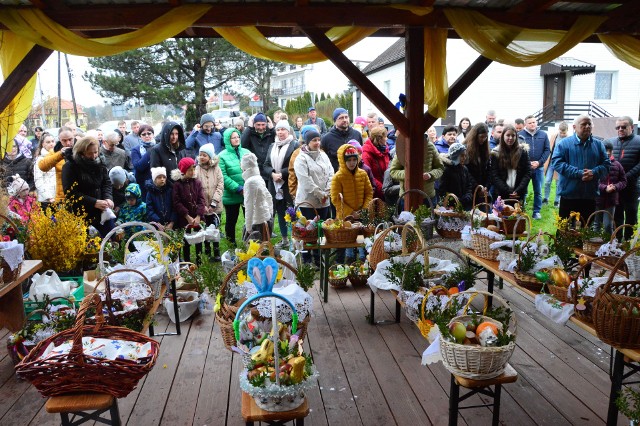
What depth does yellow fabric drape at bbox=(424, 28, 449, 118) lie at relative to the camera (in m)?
5.15

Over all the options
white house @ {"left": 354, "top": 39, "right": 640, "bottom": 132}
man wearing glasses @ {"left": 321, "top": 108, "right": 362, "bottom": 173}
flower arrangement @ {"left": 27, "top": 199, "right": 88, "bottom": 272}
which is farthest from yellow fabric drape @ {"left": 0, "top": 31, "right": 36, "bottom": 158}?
white house @ {"left": 354, "top": 39, "right": 640, "bottom": 132}

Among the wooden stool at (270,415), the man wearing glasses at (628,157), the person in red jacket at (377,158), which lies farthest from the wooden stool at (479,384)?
the man wearing glasses at (628,157)

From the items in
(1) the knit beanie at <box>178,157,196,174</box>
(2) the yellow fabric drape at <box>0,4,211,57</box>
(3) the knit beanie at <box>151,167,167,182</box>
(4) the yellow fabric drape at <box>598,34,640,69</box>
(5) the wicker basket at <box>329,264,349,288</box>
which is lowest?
(5) the wicker basket at <box>329,264,349,288</box>

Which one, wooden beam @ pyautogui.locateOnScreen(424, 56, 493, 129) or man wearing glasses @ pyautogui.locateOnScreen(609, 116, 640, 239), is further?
man wearing glasses @ pyautogui.locateOnScreen(609, 116, 640, 239)

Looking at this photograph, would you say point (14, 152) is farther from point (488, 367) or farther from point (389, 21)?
point (488, 367)

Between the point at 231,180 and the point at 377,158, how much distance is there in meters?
1.82

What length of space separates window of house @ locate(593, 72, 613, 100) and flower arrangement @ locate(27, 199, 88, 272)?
17350 millimetres

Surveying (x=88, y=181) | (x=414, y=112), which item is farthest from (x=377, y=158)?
(x=88, y=181)

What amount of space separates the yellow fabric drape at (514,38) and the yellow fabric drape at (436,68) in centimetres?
24

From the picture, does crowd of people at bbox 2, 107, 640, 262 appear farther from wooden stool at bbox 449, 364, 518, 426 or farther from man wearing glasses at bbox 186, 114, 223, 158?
wooden stool at bbox 449, 364, 518, 426

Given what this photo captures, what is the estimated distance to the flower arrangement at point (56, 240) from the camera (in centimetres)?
430

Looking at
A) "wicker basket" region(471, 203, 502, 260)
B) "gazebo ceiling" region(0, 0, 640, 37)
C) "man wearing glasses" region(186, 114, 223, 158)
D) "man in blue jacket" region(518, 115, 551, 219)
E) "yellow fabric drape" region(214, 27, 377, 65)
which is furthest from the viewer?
"man in blue jacket" region(518, 115, 551, 219)

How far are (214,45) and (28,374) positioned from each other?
1307 centimetres

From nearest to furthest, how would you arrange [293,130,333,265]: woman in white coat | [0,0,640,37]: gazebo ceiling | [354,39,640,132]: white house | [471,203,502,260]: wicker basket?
[471,203,502,260]: wicker basket < [0,0,640,37]: gazebo ceiling < [293,130,333,265]: woman in white coat < [354,39,640,132]: white house
